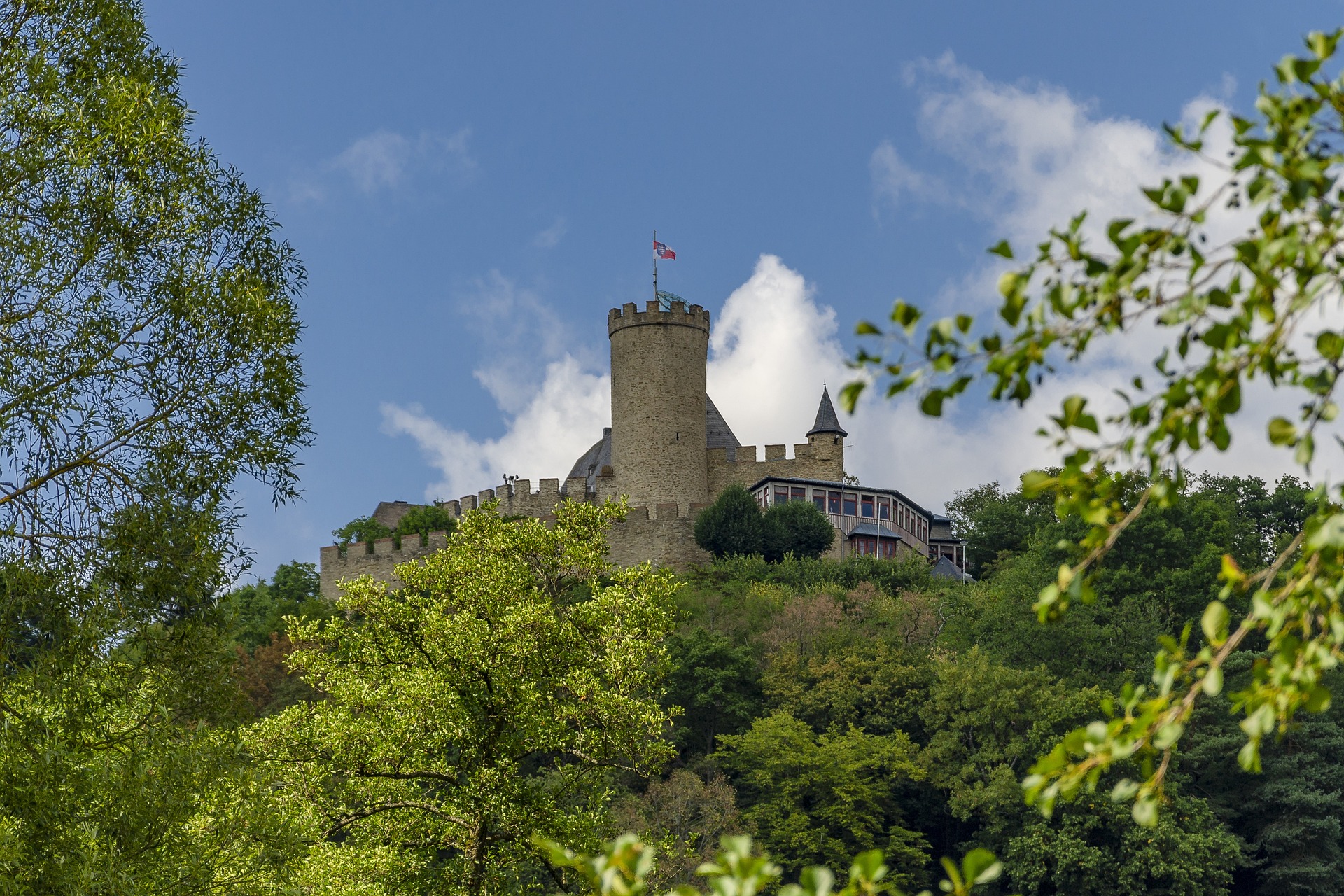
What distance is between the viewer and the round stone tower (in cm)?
5841

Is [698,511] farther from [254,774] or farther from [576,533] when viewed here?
[254,774]

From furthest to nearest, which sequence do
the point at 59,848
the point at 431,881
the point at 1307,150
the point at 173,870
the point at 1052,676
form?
the point at 1052,676 < the point at 431,881 < the point at 173,870 < the point at 59,848 < the point at 1307,150

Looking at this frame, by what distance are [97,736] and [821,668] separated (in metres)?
28.6

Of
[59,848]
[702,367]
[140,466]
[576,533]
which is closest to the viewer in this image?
[59,848]

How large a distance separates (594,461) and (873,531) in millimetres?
14340

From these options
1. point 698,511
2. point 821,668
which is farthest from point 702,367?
point 821,668

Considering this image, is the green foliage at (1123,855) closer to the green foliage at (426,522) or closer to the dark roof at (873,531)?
the dark roof at (873,531)

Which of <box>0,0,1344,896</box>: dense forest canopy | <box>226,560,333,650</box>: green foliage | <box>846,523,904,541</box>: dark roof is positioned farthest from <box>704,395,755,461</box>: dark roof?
<box>0,0,1344,896</box>: dense forest canopy

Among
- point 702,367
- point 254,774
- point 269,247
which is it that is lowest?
point 254,774

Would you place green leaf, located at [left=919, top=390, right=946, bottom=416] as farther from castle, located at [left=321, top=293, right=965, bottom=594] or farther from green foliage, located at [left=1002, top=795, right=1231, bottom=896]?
castle, located at [left=321, top=293, right=965, bottom=594]

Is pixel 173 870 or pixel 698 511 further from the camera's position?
pixel 698 511

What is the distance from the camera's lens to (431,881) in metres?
15.4

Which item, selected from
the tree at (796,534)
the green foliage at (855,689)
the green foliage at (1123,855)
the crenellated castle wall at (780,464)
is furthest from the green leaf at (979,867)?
the crenellated castle wall at (780,464)

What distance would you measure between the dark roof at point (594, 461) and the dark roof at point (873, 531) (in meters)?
10.8
